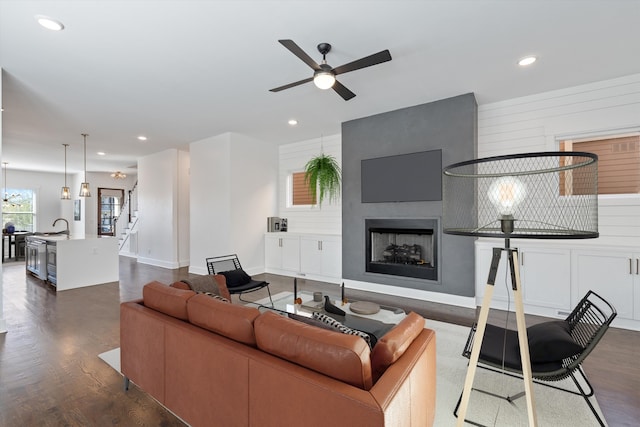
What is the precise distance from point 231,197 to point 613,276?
5.62 meters

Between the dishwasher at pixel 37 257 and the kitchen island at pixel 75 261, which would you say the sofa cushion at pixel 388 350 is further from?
the dishwasher at pixel 37 257

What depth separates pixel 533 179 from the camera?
122cm

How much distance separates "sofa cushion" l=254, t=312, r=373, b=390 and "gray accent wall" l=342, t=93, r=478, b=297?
330 centimetres

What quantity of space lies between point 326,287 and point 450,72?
12.1 feet

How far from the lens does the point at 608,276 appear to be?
3.39m

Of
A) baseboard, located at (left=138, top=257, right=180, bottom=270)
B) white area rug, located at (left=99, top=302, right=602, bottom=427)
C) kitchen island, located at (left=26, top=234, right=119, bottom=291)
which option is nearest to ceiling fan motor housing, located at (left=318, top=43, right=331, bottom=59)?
white area rug, located at (left=99, top=302, right=602, bottom=427)

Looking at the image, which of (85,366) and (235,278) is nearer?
(85,366)

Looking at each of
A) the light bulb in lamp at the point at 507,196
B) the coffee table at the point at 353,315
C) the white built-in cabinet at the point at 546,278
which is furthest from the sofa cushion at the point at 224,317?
the white built-in cabinet at the point at 546,278

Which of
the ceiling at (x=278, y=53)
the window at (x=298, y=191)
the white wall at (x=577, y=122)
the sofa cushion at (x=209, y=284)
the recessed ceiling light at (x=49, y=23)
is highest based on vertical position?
the ceiling at (x=278, y=53)

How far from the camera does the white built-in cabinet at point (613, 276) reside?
329 centimetres

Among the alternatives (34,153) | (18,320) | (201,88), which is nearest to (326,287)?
A: (201,88)

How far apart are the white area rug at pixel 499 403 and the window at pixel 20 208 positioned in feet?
36.9

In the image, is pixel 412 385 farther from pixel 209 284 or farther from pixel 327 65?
pixel 327 65

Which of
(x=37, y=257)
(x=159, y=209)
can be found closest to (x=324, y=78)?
(x=159, y=209)
